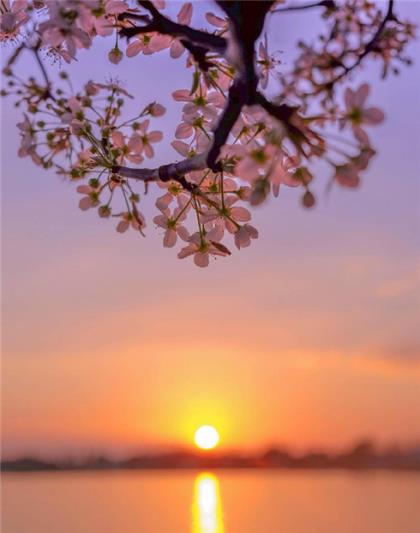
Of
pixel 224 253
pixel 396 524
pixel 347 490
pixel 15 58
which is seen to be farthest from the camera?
pixel 347 490

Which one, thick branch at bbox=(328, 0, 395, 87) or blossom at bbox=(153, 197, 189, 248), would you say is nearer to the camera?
thick branch at bbox=(328, 0, 395, 87)

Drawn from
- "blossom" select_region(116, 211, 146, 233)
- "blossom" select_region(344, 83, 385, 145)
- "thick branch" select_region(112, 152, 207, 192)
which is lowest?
"blossom" select_region(344, 83, 385, 145)

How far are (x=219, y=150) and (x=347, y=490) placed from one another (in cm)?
491

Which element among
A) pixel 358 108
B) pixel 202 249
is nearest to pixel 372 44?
pixel 358 108

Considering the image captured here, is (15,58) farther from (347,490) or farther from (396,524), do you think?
(347,490)

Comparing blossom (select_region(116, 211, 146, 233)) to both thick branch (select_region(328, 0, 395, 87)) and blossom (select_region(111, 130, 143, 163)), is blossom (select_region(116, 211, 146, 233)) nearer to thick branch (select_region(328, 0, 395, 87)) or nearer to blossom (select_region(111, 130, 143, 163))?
blossom (select_region(111, 130, 143, 163))

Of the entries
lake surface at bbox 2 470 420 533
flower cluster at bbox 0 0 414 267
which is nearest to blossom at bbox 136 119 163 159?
flower cluster at bbox 0 0 414 267

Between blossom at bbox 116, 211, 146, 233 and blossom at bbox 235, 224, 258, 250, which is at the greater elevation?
blossom at bbox 116, 211, 146, 233

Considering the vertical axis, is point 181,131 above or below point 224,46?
above

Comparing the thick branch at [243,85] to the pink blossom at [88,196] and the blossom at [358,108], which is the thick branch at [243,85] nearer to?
the blossom at [358,108]

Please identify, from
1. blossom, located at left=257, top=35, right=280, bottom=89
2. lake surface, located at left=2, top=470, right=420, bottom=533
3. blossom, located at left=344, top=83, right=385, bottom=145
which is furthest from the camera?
lake surface, located at left=2, top=470, right=420, bottom=533

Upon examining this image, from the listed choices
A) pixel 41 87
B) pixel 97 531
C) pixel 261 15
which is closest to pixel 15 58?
pixel 41 87

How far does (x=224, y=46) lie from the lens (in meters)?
0.85

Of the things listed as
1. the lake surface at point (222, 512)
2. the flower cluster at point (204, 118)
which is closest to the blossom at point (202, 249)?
the flower cluster at point (204, 118)
